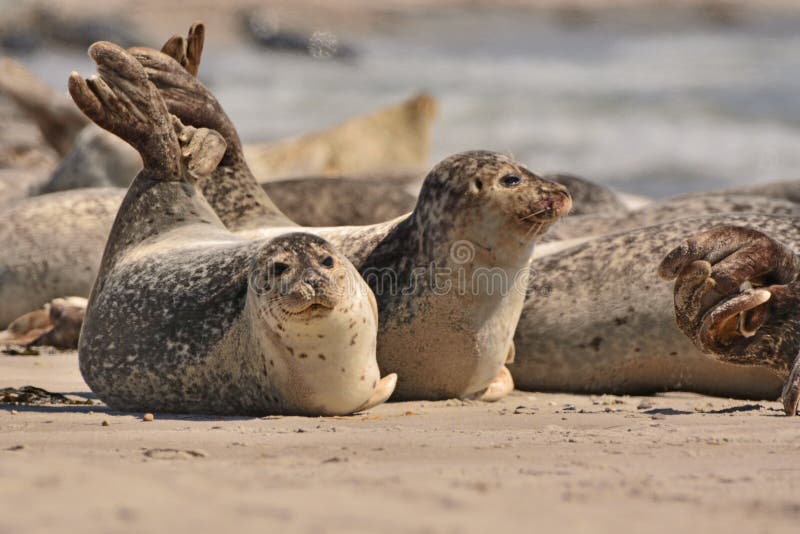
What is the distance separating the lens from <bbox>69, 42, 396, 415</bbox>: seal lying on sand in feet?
14.2

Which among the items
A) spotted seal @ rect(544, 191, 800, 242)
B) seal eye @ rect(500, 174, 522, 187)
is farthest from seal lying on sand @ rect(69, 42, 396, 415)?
spotted seal @ rect(544, 191, 800, 242)

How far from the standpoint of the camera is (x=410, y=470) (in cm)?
315

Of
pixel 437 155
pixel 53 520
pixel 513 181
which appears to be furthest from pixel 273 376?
pixel 437 155

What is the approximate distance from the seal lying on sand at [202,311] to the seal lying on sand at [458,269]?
0.31 meters

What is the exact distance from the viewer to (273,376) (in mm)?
4453

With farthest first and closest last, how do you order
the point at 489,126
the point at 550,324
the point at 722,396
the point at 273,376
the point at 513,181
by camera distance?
the point at 489,126
the point at 550,324
the point at 722,396
the point at 513,181
the point at 273,376

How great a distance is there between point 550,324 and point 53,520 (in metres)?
3.72

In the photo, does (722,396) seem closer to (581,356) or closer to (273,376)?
(581,356)

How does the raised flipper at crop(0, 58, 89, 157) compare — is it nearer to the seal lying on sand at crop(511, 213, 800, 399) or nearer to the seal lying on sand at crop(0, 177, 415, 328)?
the seal lying on sand at crop(0, 177, 415, 328)

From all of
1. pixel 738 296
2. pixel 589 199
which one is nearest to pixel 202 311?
pixel 738 296

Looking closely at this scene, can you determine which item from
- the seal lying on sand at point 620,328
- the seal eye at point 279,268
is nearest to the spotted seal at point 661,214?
the seal lying on sand at point 620,328

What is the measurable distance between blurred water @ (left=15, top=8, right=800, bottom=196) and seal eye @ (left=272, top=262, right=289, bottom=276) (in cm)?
1463

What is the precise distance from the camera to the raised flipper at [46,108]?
1420 centimetres

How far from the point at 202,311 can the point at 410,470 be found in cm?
167
